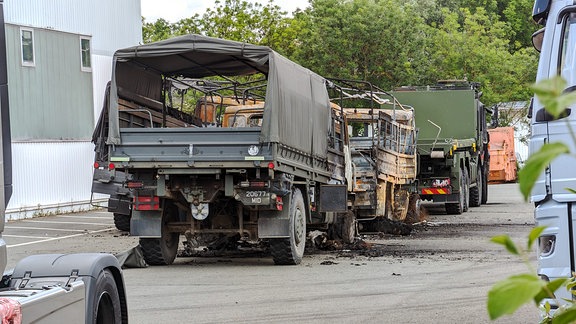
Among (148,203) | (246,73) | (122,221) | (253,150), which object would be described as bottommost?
(122,221)

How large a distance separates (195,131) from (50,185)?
15.1m

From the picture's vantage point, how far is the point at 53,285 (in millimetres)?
5547

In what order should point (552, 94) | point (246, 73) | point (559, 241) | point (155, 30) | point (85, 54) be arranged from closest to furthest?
point (552, 94) < point (559, 241) < point (246, 73) < point (85, 54) < point (155, 30)

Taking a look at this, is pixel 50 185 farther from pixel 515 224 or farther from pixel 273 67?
pixel 273 67

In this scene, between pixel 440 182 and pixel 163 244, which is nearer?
pixel 163 244

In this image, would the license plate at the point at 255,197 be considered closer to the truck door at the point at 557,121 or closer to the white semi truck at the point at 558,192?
the truck door at the point at 557,121

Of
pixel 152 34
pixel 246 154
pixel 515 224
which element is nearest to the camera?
pixel 246 154

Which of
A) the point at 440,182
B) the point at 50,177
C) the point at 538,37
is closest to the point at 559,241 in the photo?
the point at 538,37

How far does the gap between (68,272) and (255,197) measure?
26.5ft

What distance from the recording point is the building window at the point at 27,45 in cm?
2673

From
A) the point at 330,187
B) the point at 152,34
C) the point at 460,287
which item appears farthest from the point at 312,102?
the point at 152,34

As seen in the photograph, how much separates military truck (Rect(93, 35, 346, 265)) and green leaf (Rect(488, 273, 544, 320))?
484 inches

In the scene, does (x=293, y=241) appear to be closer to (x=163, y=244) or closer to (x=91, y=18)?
(x=163, y=244)

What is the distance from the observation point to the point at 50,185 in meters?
28.1
